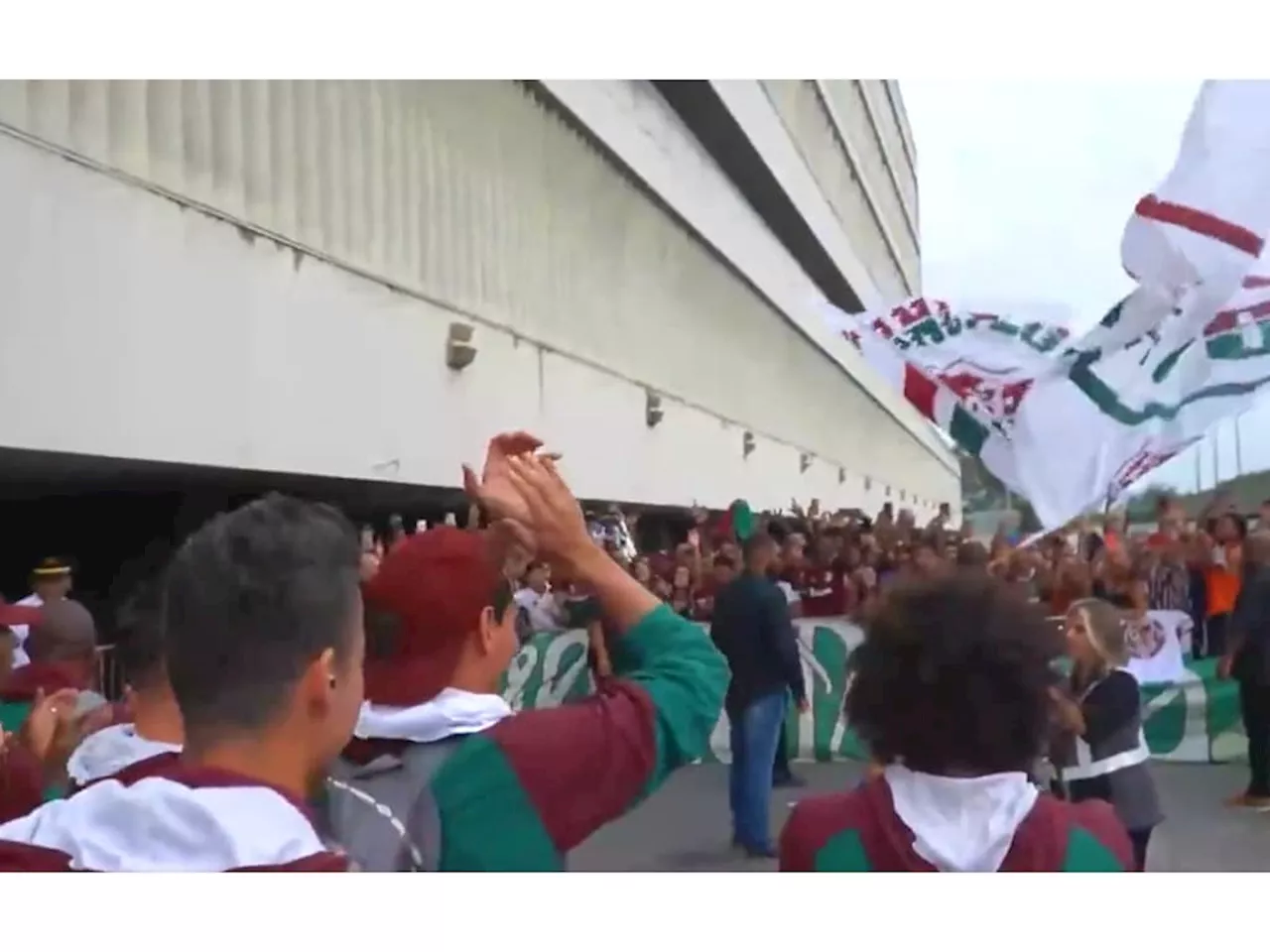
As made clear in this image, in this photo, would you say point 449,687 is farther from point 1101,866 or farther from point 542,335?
point 542,335

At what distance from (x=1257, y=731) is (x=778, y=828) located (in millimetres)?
2485

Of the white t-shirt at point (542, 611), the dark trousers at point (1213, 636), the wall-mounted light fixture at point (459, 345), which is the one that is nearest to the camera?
the wall-mounted light fixture at point (459, 345)

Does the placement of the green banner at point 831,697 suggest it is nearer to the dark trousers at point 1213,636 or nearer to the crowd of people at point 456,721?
the dark trousers at point 1213,636

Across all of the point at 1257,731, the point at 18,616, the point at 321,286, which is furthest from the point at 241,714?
the point at 1257,731

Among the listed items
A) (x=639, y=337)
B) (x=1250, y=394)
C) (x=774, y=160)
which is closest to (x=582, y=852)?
(x=1250, y=394)

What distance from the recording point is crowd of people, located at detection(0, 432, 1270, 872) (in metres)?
1.87

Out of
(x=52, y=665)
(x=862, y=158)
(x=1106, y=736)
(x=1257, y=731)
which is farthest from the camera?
(x=862, y=158)

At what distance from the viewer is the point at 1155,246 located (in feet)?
18.1

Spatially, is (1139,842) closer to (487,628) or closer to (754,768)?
(754,768)

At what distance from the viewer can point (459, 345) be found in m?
7.82

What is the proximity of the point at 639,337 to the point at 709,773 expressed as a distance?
2.81 metres

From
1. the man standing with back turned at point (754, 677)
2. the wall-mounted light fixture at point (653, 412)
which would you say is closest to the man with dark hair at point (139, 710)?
the man standing with back turned at point (754, 677)

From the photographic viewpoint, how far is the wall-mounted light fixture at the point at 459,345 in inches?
306

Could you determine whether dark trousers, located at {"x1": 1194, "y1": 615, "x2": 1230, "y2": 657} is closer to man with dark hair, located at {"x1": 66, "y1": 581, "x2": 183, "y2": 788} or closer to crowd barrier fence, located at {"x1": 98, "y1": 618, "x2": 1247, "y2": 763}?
crowd barrier fence, located at {"x1": 98, "y1": 618, "x2": 1247, "y2": 763}
